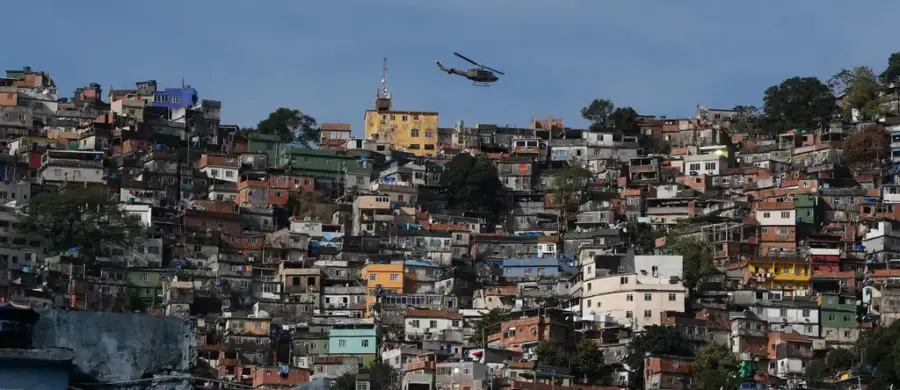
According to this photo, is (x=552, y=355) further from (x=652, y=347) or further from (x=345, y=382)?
(x=345, y=382)

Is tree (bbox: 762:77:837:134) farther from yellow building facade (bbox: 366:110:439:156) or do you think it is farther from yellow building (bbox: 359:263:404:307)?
yellow building (bbox: 359:263:404:307)

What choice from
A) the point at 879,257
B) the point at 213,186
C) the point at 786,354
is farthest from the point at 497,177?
the point at 786,354

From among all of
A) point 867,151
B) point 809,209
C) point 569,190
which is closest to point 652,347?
point 809,209

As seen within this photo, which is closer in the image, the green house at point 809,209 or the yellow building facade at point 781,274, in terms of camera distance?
the yellow building facade at point 781,274

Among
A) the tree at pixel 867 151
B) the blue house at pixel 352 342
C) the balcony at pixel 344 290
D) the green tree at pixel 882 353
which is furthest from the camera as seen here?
the tree at pixel 867 151

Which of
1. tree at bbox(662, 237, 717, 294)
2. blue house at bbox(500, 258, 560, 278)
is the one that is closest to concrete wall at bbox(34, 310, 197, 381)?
tree at bbox(662, 237, 717, 294)

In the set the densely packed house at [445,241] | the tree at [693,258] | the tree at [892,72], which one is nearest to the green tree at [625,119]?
the densely packed house at [445,241]

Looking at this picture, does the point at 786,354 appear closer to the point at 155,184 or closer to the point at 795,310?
the point at 795,310

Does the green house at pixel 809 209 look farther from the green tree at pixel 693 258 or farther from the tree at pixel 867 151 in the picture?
the tree at pixel 867 151
